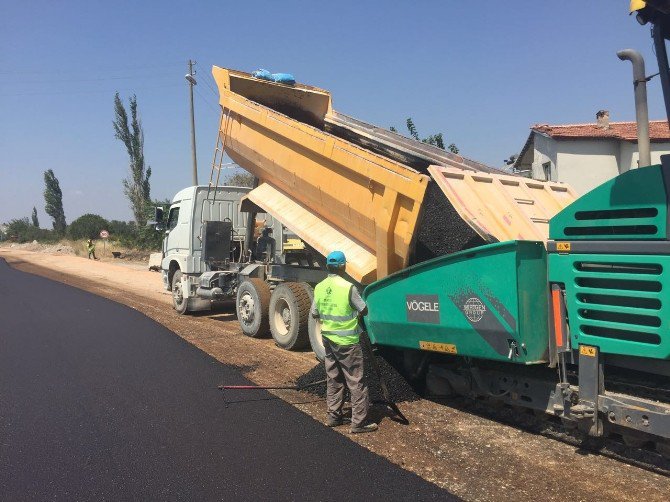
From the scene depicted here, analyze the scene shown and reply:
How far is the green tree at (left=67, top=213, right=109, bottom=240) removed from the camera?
49816 mm

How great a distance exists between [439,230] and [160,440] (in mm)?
3026

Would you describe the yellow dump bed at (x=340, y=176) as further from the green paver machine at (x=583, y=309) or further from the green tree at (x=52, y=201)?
the green tree at (x=52, y=201)

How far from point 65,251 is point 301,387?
4330 cm

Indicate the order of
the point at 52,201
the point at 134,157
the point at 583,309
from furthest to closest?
the point at 52,201, the point at 134,157, the point at 583,309

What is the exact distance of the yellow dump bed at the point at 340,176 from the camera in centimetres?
533

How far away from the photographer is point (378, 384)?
17.6 ft

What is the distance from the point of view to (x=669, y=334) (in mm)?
3273

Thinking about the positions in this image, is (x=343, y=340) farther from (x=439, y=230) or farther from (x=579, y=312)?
(x=579, y=312)

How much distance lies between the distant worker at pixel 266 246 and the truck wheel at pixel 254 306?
1.58 feet

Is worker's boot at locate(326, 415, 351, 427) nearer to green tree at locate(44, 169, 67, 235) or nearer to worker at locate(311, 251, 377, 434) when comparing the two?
worker at locate(311, 251, 377, 434)

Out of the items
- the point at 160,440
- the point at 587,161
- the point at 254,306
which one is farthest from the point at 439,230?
the point at 587,161

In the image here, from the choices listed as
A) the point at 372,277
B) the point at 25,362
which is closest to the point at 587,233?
the point at 372,277

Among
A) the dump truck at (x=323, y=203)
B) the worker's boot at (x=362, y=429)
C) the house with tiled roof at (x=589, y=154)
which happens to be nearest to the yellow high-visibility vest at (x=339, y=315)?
the worker's boot at (x=362, y=429)

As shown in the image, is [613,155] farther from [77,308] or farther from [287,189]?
[77,308]
